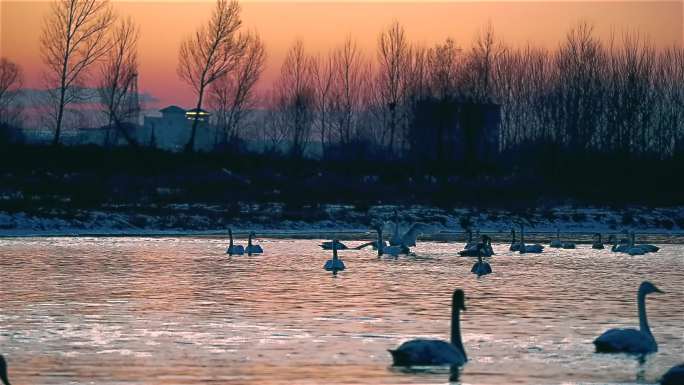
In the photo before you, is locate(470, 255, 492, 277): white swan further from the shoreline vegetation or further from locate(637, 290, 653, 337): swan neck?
the shoreline vegetation

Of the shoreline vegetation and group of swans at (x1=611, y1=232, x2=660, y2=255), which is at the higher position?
the shoreline vegetation

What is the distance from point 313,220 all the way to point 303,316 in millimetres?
24538

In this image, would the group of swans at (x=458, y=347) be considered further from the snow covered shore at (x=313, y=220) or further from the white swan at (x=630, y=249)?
the snow covered shore at (x=313, y=220)

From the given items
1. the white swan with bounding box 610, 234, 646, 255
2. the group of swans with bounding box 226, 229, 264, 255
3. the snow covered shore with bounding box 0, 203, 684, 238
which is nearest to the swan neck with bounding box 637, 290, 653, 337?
the group of swans with bounding box 226, 229, 264, 255

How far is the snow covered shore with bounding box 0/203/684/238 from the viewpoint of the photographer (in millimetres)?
35406

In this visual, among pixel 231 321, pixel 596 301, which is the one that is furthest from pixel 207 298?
pixel 596 301

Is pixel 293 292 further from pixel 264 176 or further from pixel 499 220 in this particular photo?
pixel 264 176

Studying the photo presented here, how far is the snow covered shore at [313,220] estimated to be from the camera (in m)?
35.4

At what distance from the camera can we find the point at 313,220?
40.1m

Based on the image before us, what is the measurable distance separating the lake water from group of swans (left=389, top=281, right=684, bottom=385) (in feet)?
0.75

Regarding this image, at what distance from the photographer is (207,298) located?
1795 cm

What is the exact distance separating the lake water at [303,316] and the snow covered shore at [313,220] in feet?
27.3

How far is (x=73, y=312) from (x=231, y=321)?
2.32 m

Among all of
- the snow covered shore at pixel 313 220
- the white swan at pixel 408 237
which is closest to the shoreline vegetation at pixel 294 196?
the snow covered shore at pixel 313 220
